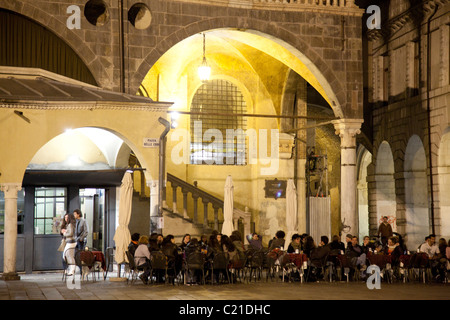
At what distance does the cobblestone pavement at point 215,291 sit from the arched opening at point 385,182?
1078cm

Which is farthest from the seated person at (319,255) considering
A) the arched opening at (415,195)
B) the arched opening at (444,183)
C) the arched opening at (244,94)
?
the arched opening at (415,195)

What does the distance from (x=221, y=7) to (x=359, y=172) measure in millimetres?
14073

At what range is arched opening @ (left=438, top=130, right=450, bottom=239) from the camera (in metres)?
22.5

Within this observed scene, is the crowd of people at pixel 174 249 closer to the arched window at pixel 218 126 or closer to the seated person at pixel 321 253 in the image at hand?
the seated person at pixel 321 253

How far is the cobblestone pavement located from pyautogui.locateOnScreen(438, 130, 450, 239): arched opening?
6015 millimetres

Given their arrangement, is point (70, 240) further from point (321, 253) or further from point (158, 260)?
point (321, 253)

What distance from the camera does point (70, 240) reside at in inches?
693

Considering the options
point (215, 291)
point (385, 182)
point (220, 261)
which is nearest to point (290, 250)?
point (220, 261)

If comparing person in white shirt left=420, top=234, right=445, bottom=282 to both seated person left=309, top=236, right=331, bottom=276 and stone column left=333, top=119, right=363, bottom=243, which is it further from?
stone column left=333, top=119, right=363, bottom=243

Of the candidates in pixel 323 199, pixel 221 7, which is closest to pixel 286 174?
pixel 323 199

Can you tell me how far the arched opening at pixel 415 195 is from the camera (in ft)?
82.4

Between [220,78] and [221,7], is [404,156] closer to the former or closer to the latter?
[220,78]

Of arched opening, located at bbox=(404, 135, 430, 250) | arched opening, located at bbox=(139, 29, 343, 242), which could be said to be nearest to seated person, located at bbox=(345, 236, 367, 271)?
arched opening, located at bbox=(404, 135, 430, 250)

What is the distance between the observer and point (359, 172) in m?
32.6
